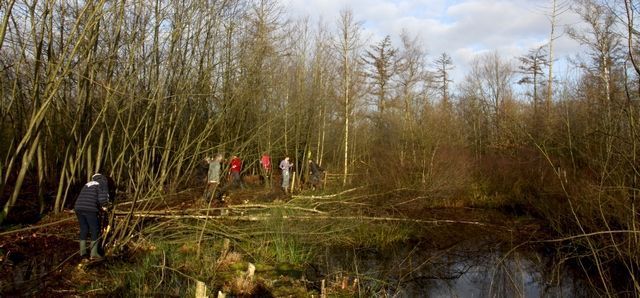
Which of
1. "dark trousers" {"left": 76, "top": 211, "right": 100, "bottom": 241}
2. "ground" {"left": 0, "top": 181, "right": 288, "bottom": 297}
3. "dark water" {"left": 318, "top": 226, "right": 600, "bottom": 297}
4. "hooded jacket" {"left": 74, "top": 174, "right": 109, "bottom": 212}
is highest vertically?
"hooded jacket" {"left": 74, "top": 174, "right": 109, "bottom": 212}

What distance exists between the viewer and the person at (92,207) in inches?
277

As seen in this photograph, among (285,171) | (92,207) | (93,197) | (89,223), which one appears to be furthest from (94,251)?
(285,171)

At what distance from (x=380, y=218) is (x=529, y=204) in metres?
7.40

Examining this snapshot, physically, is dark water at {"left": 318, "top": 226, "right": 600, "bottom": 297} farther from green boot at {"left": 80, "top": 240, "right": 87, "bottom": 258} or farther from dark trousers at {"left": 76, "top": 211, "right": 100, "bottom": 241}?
green boot at {"left": 80, "top": 240, "right": 87, "bottom": 258}

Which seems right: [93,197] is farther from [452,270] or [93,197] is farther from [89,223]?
[452,270]

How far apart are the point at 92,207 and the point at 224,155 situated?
596 centimetres

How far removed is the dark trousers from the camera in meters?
7.07

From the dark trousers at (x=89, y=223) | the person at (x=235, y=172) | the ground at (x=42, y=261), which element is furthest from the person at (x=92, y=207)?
the person at (x=235, y=172)

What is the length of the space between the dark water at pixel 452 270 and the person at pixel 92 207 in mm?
3617

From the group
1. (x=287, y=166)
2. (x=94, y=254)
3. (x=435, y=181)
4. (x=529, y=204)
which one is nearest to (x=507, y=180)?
(x=529, y=204)

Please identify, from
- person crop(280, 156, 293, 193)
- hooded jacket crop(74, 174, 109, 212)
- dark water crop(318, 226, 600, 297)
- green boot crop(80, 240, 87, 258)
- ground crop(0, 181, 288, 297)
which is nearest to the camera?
ground crop(0, 181, 288, 297)

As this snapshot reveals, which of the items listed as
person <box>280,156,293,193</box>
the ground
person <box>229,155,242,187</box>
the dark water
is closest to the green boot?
the ground

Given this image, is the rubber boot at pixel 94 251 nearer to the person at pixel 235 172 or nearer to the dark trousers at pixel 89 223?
the dark trousers at pixel 89 223

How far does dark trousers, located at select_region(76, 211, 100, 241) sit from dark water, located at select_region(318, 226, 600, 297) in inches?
143
